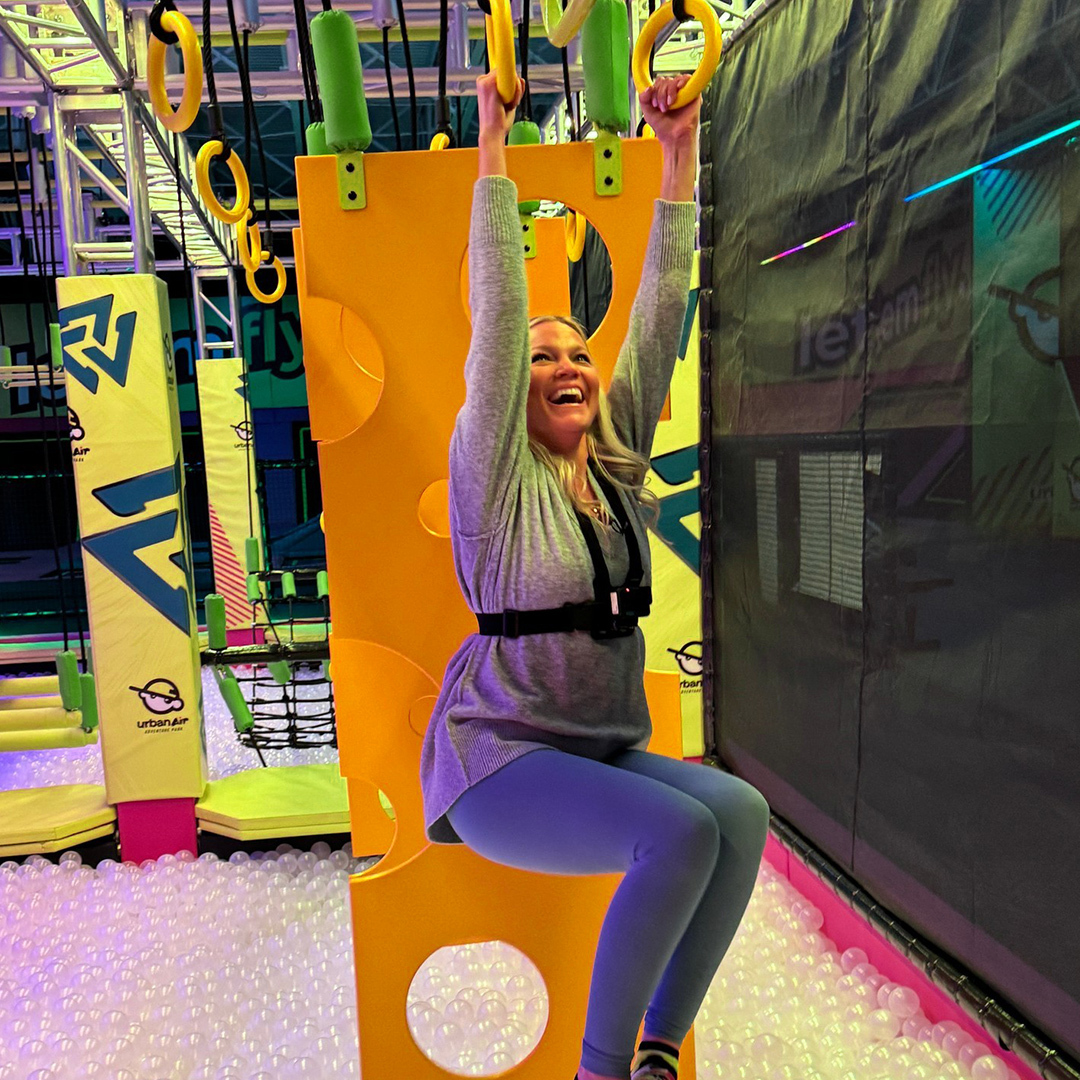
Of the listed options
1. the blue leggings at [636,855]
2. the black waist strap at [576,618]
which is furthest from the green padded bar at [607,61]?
the blue leggings at [636,855]

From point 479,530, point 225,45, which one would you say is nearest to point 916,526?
point 479,530

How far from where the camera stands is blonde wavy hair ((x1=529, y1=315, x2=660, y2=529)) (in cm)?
139

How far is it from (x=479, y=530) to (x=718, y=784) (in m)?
0.48

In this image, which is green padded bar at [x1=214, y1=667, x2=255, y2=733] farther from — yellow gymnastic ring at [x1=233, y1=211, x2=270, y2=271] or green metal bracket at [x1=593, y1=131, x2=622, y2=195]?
green metal bracket at [x1=593, y1=131, x2=622, y2=195]

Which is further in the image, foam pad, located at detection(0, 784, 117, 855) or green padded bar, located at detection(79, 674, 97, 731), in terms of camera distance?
foam pad, located at detection(0, 784, 117, 855)

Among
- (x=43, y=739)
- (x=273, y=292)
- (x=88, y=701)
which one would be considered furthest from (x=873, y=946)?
(x=43, y=739)

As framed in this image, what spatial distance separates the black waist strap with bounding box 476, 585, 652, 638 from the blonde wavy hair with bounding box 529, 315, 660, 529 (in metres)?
0.14

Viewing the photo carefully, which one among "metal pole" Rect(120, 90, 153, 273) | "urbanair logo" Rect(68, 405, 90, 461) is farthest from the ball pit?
"metal pole" Rect(120, 90, 153, 273)

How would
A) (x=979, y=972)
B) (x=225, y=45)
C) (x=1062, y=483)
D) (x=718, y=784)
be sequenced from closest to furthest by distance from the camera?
(x=718, y=784)
(x=1062, y=483)
(x=979, y=972)
(x=225, y=45)

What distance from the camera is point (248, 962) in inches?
98.3

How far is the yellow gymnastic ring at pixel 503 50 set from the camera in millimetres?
1193

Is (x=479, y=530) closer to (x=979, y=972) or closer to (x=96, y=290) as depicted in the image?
(x=979, y=972)

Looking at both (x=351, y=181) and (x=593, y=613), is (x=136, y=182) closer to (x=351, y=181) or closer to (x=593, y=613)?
(x=351, y=181)

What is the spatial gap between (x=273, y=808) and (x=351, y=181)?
2.23 meters
